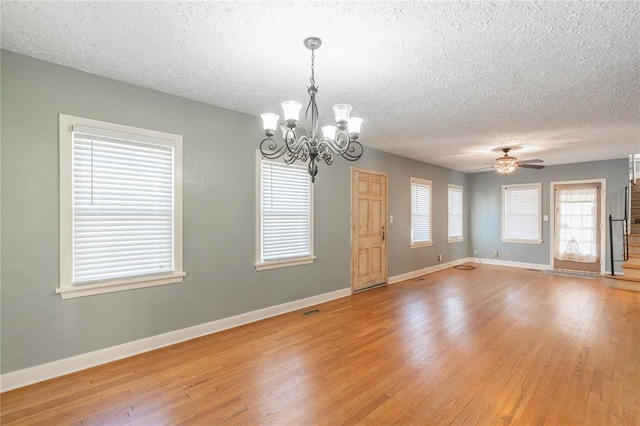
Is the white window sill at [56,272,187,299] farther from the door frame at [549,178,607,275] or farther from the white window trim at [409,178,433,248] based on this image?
the door frame at [549,178,607,275]

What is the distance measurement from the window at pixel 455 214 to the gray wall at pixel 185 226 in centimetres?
424

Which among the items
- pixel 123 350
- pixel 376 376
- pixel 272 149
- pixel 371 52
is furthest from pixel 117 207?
pixel 376 376

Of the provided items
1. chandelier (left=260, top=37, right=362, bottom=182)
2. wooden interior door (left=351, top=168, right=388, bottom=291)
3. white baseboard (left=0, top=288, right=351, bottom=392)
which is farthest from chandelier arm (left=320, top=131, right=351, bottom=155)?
wooden interior door (left=351, top=168, right=388, bottom=291)

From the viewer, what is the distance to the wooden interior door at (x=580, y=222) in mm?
6809

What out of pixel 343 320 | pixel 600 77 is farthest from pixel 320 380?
pixel 600 77

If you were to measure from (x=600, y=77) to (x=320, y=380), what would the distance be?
12.0ft

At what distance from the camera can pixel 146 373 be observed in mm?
2652

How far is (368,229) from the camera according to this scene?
5.67m

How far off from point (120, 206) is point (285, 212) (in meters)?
1.98

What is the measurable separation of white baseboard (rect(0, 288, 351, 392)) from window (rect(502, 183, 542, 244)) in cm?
663

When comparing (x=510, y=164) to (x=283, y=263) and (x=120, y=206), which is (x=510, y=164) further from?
(x=120, y=206)

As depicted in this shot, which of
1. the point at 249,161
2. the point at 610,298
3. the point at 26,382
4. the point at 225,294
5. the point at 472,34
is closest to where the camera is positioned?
the point at 472,34

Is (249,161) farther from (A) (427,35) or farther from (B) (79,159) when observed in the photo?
Answer: (A) (427,35)

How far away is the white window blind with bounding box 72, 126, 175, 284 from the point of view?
272 cm
